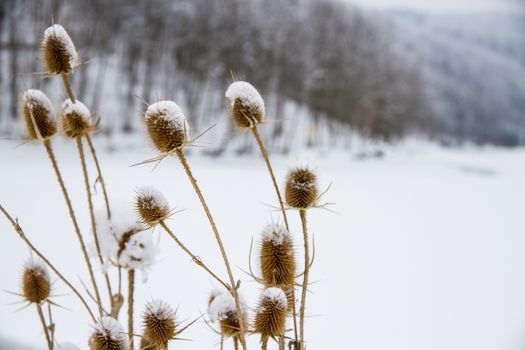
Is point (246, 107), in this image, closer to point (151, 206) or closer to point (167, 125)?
point (167, 125)

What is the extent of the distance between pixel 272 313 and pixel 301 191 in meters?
0.25

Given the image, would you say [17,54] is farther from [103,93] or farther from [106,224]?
Result: [106,224]

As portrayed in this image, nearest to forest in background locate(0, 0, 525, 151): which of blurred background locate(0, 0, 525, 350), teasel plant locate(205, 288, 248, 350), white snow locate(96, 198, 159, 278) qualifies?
blurred background locate(0, 0, 525, 350)

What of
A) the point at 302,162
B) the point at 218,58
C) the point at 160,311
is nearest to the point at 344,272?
the point at 302,162

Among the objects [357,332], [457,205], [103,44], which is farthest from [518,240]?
[103,44]

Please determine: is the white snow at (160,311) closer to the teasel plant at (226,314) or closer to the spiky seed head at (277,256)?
the teasel plant at (226,314)

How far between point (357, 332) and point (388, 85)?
103 ft

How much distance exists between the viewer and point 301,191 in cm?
80

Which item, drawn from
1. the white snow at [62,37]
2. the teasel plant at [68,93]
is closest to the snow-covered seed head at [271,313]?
the teasel plant at [68,93]

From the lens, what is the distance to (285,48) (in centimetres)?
2130

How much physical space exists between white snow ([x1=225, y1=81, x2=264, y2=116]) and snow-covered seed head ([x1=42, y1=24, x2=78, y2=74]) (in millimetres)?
367

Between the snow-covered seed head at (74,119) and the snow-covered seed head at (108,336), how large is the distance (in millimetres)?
411

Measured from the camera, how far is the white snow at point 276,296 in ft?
2.38

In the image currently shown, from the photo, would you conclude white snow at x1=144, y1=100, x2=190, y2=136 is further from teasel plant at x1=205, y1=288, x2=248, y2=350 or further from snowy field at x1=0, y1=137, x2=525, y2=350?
teasel plant at x1=205, y1=288, x2=248, y2=350
